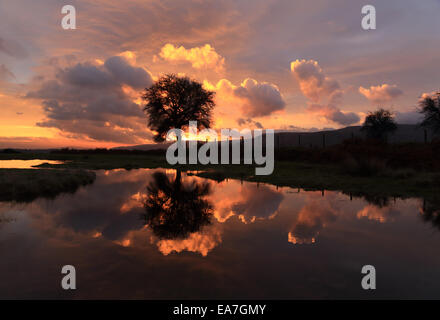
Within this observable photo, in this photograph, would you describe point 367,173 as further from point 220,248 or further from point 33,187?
point 33,187

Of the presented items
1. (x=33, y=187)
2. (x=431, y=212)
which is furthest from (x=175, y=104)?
(x=431, y=212)

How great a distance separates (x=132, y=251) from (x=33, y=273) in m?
1.94

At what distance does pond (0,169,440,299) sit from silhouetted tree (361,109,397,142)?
1975 inches

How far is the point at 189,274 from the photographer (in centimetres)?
504

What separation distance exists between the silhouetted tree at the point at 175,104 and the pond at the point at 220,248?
32.6 metres

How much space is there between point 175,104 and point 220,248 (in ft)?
128

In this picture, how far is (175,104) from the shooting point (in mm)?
43156

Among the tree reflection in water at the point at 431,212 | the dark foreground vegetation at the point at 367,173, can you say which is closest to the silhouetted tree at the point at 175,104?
the dark foreground vegetation at the point at 367,173

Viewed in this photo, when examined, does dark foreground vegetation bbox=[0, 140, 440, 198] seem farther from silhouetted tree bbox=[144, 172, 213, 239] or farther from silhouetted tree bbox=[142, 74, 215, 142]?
silhouetted tree bbox=[142, 74, 215, 142]

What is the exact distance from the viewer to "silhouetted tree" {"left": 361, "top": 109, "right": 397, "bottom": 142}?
179ft

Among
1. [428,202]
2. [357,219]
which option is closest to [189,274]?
[357,219]

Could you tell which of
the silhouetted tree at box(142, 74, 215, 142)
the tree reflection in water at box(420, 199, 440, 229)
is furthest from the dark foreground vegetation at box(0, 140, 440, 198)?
the silhouetted tree at box(142, 74, 215, 142)

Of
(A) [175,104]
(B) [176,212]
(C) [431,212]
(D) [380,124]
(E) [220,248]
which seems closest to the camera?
(E) [220,248]
